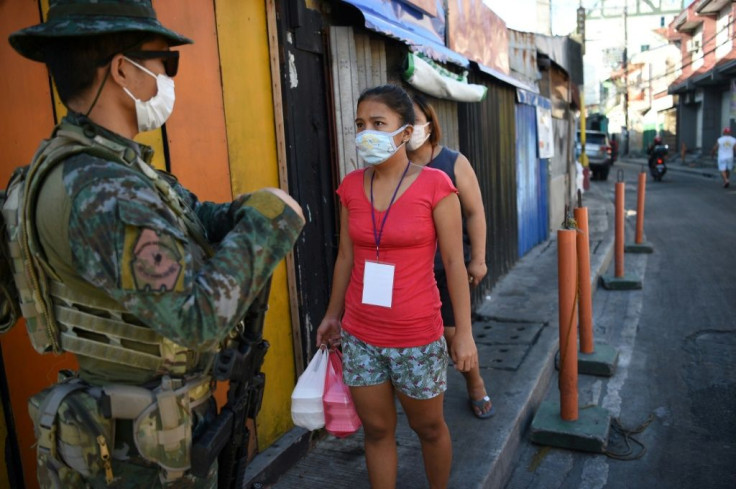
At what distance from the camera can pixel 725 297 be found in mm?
6484

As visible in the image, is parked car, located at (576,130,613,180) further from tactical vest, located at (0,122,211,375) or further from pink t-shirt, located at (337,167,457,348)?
tactical vest, located at (0,122,211,375)

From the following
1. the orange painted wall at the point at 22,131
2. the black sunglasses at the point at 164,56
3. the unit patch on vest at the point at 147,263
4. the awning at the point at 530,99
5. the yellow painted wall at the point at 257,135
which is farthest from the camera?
the awning at the point at 530,99

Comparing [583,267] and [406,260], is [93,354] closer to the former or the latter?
[406,260]

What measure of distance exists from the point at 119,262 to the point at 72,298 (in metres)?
0.27

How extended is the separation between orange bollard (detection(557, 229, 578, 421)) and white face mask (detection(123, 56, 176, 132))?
2.51 metres

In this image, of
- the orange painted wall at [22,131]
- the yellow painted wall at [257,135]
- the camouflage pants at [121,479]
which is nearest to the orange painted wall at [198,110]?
the yellow painted wall at [257,135]

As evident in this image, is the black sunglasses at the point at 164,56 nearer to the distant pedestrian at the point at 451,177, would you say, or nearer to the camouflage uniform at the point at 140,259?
the camouflage uniform at the point at 140,259

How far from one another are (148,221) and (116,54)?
1.55ft

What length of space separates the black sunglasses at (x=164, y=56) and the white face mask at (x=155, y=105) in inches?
0.7

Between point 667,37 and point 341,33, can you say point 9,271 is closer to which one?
point 341,33

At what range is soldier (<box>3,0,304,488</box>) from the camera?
4.15 feet

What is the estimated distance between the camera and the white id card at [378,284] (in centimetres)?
240

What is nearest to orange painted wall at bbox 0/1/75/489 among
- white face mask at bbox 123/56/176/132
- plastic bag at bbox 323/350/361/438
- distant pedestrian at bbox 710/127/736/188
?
white face mask at bbox 123/56/176/132

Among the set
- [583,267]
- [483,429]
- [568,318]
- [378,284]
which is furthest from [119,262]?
[583,267]
